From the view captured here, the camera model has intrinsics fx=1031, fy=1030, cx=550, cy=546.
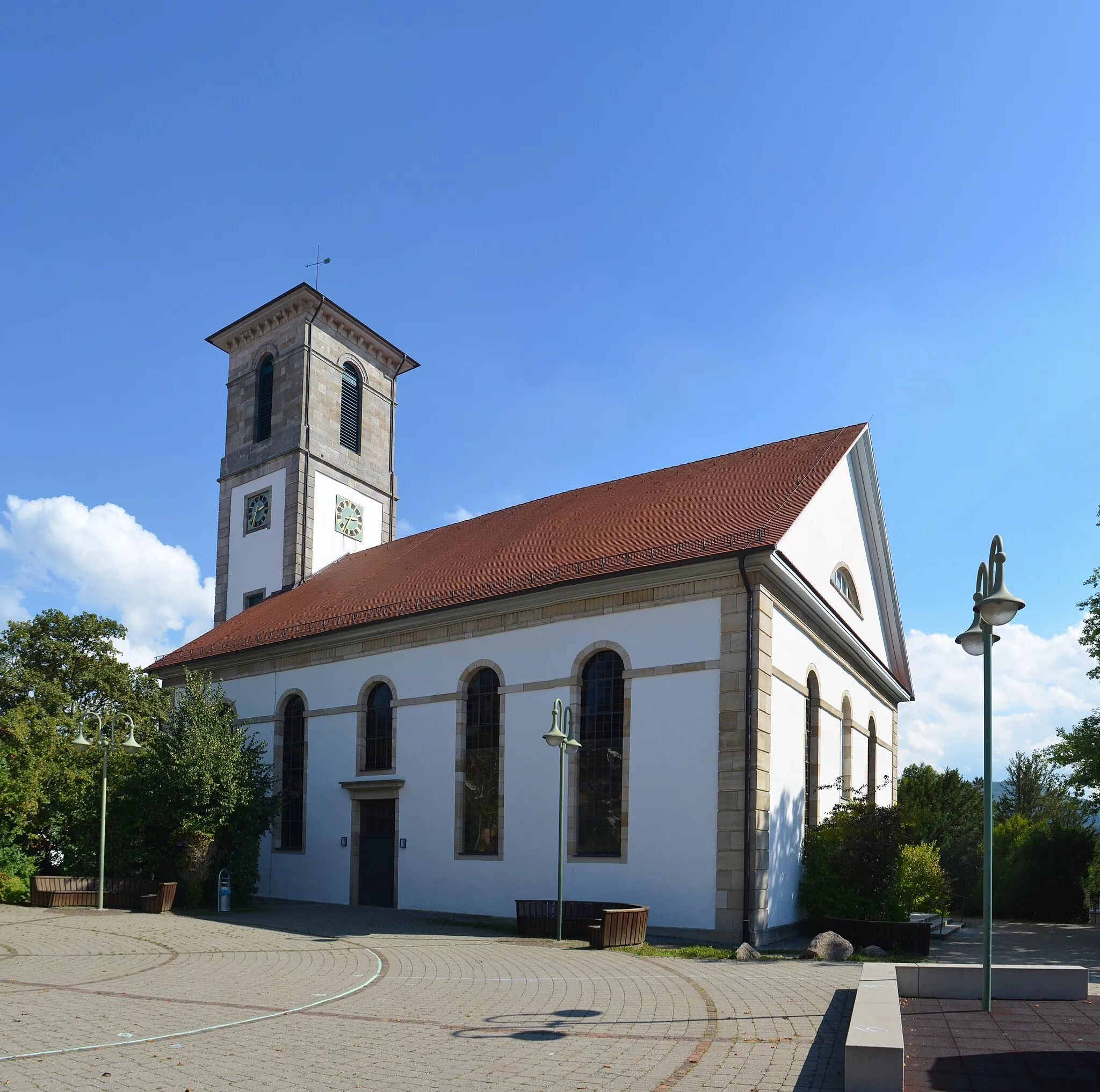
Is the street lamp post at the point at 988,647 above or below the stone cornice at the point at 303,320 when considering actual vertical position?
below

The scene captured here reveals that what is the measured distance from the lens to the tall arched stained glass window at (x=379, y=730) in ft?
81.0

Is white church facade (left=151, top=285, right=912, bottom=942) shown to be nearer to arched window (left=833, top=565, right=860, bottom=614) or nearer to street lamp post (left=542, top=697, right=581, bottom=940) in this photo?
arched window (left=833, top=565, right=860, bottom=614)

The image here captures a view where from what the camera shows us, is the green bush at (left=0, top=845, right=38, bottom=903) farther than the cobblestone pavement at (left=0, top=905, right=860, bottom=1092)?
Yes

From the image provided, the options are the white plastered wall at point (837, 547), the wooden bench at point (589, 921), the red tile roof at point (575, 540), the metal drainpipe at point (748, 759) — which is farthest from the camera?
the white plastered wall at point (837, 547)

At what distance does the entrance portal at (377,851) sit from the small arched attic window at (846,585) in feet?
38.2

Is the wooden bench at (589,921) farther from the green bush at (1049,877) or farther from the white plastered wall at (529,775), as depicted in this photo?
the green bush at (1049,877)

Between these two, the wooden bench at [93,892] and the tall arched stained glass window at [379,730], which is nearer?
the wooden bench at [93,892]

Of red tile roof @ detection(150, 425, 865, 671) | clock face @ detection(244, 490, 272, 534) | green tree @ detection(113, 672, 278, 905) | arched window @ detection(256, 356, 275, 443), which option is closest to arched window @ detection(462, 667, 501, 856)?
red tile roof @ detection(150, 425, 865, 671)

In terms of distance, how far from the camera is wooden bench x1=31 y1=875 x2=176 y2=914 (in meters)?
22.6

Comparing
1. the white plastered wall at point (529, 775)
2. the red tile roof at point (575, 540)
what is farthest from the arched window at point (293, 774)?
the red tile roof at point (575, 540)

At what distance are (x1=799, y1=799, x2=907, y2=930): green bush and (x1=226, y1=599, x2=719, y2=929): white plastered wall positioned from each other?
2710 millimetres

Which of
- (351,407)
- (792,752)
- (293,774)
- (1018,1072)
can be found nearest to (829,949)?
(792,752)

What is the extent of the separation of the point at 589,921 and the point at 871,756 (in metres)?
13.7

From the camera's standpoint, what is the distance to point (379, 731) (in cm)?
2512
